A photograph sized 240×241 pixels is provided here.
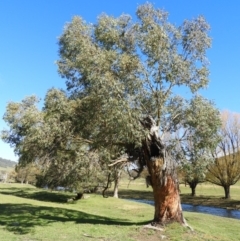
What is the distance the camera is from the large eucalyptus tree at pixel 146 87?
1557 centimetres

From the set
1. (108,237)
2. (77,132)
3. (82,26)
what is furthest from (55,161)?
(82,26)

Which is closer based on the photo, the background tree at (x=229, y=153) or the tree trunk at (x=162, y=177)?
the tree trunk at (x=162, y=177)

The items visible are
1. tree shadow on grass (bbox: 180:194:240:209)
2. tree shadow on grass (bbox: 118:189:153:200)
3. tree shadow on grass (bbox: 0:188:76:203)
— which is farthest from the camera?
tree shadow on grass (bbox: 118:189:153:200)

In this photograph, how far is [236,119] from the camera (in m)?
55.6

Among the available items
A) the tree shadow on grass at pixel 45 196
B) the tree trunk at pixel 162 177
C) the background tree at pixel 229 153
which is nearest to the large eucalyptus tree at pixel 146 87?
the tree trunk at pixel 162 177

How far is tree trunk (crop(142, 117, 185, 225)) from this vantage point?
16188 millimetres

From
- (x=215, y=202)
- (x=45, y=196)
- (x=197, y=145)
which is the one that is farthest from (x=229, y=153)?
(x=197, y=145)

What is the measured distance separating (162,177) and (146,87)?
476 centimetres

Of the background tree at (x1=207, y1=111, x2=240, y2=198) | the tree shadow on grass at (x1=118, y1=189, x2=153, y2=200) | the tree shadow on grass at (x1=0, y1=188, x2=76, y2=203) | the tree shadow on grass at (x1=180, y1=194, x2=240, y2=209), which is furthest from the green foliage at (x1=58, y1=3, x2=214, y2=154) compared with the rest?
the tree shadow on grass at (x1=118, y1=189, x2=153, y2=200)

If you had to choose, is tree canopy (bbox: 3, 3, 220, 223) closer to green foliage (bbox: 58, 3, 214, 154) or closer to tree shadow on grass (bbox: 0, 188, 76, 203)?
green foliage (bbox: 58, 3, 214, 154)

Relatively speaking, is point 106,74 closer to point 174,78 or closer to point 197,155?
point 174,78

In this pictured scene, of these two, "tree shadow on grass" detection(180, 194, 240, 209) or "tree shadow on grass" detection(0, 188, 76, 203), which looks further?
"tree shadow on grass" detection(180, 194, 240, 209)

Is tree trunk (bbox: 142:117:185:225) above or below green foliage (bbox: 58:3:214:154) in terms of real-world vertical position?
below

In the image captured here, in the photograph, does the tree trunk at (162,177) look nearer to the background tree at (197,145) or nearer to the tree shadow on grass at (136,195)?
the background tree at (197,145)
